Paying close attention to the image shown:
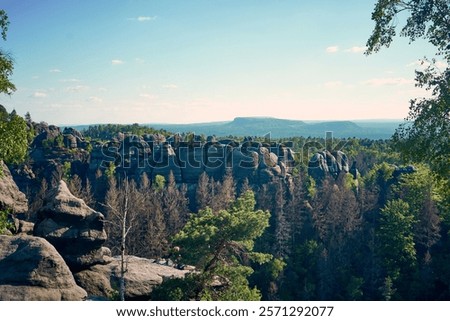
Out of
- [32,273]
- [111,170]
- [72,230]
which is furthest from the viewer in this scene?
[111,170]

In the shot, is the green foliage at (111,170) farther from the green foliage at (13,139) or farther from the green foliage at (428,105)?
the green foliage at (428,105)

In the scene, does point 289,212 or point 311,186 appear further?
point 311,186

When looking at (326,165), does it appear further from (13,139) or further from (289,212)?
(13,139)

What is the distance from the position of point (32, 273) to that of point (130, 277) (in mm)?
5253

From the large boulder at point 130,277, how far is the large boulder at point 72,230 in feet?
2.13

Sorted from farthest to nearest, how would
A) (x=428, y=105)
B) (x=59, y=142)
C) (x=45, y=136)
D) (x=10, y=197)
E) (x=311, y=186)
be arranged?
(x=45, y=136)
(x=59, y=142)
(x=311, y=186)
(x=10, y=197)
(x=428, y=105)

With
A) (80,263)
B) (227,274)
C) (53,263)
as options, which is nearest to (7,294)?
(53,263)

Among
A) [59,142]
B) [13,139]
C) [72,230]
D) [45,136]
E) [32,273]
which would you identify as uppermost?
[13,139]

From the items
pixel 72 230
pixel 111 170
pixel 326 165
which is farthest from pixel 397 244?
pixel 111 170

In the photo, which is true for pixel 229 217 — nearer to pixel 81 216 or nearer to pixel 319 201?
pixel 81 216

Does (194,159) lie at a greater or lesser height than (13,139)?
lesser

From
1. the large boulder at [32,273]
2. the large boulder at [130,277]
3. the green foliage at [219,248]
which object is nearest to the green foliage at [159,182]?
the large boulder at [130,277]

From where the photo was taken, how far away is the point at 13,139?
1255cm

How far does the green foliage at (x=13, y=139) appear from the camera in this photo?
12.4 m
